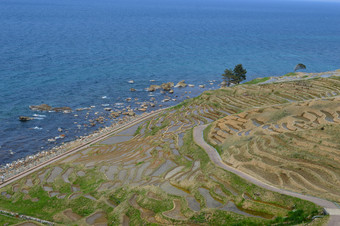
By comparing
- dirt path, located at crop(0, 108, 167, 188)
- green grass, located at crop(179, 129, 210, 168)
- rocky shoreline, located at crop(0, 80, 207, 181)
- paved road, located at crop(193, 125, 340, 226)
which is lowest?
rocky shoreline, located at crop(0, 80, 207, 181)

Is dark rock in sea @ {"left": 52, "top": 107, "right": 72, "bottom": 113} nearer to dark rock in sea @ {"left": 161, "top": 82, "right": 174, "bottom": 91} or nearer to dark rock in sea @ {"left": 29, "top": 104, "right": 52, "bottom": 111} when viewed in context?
dark rock in sea @ {"left": 29, "top": 104, "right": 52, "bottom": 111}

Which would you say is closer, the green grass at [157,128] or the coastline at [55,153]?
the coastline at [55,153]

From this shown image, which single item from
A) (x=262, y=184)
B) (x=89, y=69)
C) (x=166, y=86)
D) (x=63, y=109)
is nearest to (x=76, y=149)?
(x=63, y=109)

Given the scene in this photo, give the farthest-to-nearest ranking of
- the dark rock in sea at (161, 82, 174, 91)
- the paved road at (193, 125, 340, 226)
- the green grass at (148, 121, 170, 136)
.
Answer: the dark rock in sea at (161, 82, 174, 91) < the green grass at (148, 121, 170, 136) < the paved road at (193, 125, 340, 226)

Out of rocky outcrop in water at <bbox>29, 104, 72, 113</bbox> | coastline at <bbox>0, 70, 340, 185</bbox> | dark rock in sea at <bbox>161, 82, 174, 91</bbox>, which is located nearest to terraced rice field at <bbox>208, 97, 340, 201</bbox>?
coastline at <bbox>0, 70, 340, 185</bbox>

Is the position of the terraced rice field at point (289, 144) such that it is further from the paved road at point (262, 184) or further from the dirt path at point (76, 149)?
the dirt path at point (76, 149)

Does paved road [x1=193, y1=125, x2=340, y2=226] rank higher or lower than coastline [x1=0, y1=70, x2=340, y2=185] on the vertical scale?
higher

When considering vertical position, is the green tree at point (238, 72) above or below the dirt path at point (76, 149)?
above

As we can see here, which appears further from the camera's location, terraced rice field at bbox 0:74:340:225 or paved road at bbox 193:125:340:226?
terraced rice field at bbox 0:74:340:225

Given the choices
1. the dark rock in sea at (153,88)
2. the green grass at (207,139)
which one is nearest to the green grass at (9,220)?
the green grass at (207,139)
